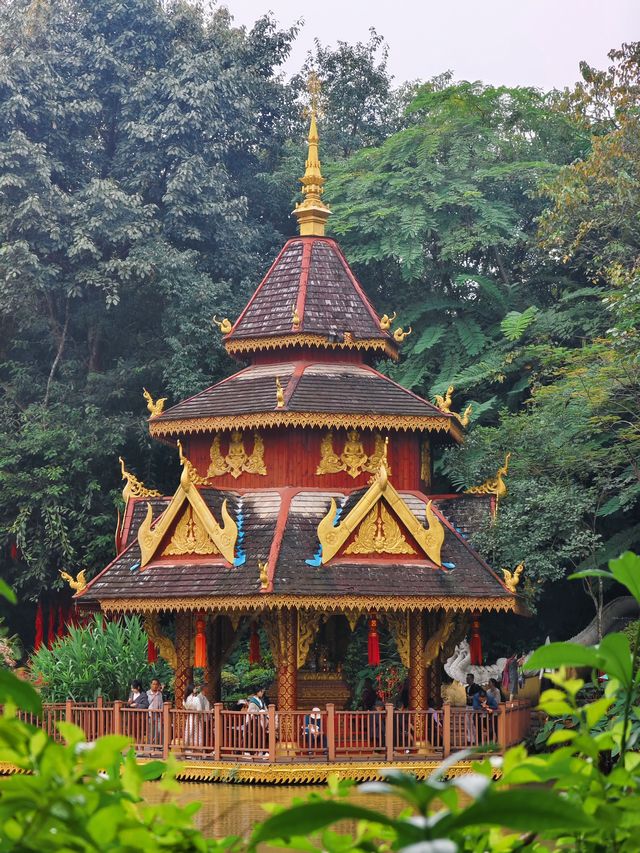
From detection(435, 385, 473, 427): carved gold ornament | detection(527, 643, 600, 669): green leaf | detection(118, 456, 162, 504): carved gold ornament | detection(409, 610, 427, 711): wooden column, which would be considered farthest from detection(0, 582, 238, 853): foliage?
detection(118, 456, 162, 504): carved gold ornament

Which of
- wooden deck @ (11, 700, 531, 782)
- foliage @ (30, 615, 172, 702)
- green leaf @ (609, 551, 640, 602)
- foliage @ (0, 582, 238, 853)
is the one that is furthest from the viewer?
foliage @ (30, 615, 172, 702)

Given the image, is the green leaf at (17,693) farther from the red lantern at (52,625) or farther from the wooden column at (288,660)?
the red lantern at (52,625)

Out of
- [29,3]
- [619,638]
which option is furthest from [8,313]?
[619,638]

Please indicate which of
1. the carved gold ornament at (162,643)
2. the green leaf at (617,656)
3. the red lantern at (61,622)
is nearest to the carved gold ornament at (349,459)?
the carved gold ornament at (162,643)

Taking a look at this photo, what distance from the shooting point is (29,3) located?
33781 mm

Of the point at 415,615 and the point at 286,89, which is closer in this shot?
the point at 415,615

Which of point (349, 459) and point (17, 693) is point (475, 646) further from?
point (17, 693)

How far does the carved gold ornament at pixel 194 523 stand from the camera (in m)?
19.7

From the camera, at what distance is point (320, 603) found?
18.9 metres

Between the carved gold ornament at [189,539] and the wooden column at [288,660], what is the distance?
143 centimetres

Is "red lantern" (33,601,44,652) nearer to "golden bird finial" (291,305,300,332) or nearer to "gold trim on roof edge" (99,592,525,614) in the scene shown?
"gold trim on roof edge" (99,592,525,614)

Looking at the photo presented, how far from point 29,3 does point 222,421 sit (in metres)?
16.9

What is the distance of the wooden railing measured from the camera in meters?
18.5

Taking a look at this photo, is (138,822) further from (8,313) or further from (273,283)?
(8,313)
